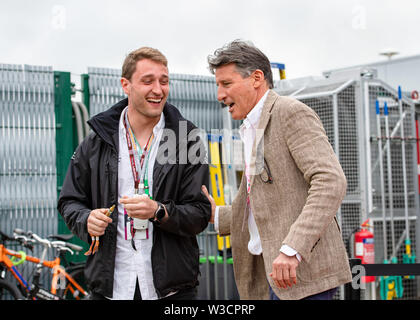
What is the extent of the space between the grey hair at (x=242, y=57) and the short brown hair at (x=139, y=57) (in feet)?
0.85

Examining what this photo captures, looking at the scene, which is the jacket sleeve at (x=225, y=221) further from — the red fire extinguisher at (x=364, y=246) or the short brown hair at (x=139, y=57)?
the red fire extinguisher at (x=364, y=246)

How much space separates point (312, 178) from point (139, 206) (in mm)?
753

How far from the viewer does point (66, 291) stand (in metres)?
7.05

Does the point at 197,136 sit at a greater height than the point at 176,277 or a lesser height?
greater

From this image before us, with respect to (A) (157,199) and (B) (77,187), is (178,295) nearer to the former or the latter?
(A) (157,199)

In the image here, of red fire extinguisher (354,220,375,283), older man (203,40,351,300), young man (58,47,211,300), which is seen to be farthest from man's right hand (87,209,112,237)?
red fire extinguisher (354,220,375,283)

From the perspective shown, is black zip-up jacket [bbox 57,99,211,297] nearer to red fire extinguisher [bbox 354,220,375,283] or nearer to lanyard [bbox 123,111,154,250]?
lanyard [bbox 123,111,154,250]

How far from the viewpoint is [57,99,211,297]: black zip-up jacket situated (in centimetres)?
293

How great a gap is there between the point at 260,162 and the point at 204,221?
43cm

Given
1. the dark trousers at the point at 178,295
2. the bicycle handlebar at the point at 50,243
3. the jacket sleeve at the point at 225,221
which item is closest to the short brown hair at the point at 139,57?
the jacket sleeve at the point at 225,221

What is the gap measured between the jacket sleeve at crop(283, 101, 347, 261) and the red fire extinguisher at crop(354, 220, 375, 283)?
14.6 ft
